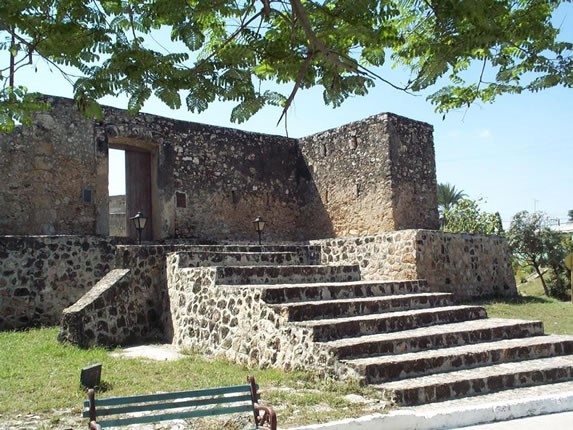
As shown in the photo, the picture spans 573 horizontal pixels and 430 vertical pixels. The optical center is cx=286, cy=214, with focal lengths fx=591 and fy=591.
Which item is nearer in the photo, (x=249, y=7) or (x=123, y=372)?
(x=249, y=7)

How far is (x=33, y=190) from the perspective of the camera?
10.8 meters

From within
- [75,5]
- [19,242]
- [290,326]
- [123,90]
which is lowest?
[290,326]

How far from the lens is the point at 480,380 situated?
573 centimetres

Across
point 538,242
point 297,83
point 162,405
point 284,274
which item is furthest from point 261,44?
point 538,242

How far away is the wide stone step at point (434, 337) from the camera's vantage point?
606 cm

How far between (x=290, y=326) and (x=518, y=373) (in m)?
2.39

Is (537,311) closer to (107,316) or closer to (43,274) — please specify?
(107,316)

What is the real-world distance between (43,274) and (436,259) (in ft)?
22.1

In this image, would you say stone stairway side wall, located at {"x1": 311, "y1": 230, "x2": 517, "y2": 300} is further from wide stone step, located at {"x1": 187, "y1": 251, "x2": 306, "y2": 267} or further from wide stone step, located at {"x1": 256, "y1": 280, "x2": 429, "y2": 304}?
wide stone step, located at {"x1": 256, "y1": 280, "x2": 429, "y2": 304}

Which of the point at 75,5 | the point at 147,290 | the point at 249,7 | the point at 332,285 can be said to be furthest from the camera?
the point at 147,290

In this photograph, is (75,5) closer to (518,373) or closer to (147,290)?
(518,373)

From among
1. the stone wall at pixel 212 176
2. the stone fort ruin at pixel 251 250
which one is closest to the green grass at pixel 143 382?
the stone fort ruin at pixel 251 250

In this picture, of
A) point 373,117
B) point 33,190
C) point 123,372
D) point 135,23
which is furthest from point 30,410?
point 373,117

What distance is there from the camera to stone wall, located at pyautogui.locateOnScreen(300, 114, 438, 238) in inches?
500
